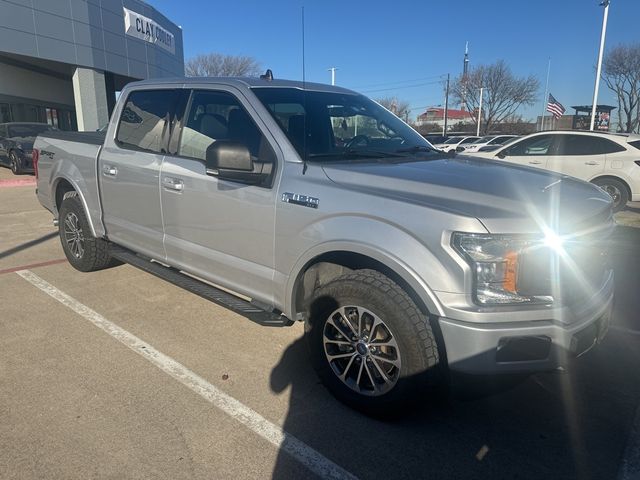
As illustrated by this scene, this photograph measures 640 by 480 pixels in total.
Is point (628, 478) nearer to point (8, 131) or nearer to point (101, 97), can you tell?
point (8, 131)

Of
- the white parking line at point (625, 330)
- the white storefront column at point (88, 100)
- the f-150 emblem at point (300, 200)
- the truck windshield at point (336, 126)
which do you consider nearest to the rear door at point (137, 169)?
the truck windshield at point (336, 126)

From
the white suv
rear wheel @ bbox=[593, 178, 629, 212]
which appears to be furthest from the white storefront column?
rear wheel @ bbox=[593, 178, 629, 212]

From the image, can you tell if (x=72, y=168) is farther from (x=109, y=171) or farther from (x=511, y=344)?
(x=511, y=344)

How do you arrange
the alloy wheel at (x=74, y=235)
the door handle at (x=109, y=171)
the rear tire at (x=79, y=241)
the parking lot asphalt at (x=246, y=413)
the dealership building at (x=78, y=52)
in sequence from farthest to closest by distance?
the dealership building at (x=78, y=52), the alloy wheel at (x=74, y=235), the rear tire at (x=79, y=241), the door handle at (x=109, y=171), the parking lot asphalt at (x=246, y=413)

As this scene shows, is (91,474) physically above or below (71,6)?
below

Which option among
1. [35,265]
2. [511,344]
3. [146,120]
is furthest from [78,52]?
[511,344]

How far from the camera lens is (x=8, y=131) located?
1609 cm

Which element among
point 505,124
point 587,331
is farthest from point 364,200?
point 505,124

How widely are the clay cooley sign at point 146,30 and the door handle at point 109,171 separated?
2313cm

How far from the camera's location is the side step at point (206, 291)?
325 centimetres

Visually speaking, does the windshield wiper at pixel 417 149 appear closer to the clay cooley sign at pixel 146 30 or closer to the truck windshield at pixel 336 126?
the truck windshield at pixel 336 126

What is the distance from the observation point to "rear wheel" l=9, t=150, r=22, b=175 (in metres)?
15.2

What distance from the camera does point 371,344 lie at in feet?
9.16

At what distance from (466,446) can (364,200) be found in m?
1.48
